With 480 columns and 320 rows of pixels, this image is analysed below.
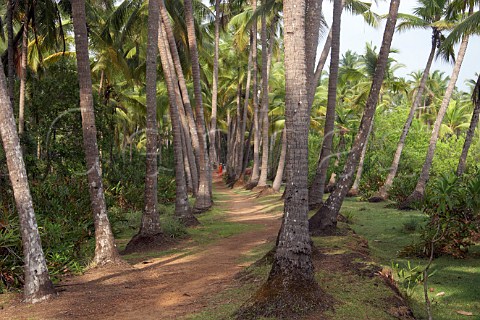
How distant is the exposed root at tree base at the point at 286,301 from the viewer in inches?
232

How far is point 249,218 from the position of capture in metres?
18.1

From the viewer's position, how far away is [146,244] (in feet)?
40.7

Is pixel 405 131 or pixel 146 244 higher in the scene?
pixel 405 131

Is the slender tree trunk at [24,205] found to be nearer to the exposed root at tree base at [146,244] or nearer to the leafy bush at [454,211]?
the exposed root at tree base at [146,244]

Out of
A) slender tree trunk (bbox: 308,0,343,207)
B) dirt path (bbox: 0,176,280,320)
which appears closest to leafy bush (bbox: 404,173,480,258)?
dirt path (bbox: 0,176,280,320)

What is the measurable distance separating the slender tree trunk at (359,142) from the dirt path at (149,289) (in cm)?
169

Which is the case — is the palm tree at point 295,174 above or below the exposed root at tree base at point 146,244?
above

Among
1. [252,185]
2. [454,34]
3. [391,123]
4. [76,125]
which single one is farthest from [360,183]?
[76,125]

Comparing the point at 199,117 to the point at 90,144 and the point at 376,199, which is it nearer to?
the point at 90,144

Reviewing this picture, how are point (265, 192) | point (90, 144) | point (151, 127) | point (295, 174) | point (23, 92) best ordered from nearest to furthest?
point (295, 174) < point (90, 144) < point (151, 127) < point (23, 92) < point (265, 192)

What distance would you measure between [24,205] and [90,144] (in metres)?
2.75

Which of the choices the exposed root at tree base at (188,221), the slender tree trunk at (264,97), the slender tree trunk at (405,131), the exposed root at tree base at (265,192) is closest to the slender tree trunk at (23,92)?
the exposed root at tree base at (188,221)

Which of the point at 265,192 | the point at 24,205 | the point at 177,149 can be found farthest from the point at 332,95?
the point at 265,192

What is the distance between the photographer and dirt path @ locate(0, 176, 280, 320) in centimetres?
711
